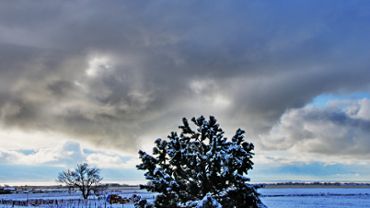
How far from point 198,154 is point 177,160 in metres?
0.41

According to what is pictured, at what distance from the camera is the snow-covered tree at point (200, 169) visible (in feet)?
20.9

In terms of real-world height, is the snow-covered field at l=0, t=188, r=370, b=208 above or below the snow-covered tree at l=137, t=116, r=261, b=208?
below

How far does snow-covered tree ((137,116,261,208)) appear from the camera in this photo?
6.38 meters

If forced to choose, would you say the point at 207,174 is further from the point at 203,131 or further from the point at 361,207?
the point at 361,207

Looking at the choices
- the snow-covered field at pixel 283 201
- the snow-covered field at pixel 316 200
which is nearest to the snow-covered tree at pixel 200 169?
the snow-covered field at pixel 283 201

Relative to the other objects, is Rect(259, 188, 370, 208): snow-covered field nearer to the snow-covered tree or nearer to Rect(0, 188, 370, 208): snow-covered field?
Rect(0, 188, 370, 208): snow-covered field

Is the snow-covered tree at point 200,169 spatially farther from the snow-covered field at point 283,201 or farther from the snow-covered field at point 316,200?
the snow-covered field at point 316,200

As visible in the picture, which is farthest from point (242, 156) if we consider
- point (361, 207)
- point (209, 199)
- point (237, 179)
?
point (361, 207)

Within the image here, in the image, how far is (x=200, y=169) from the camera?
660 cm

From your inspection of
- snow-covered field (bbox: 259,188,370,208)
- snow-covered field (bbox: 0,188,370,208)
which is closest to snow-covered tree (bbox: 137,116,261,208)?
snow-covered field (bbox: 0,188,370,208)

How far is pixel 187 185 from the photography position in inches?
266

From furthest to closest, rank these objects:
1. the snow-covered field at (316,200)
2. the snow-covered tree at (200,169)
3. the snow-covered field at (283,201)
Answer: the snow-covered field at (316,200) → the snow-covered field at (283,201) → the snow-covered tree at (200,169)

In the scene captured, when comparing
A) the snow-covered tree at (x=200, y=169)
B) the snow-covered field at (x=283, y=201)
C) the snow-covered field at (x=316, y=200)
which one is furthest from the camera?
the snow-covered field at (x=316, y=200)

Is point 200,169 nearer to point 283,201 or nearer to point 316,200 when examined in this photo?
point 283,201
